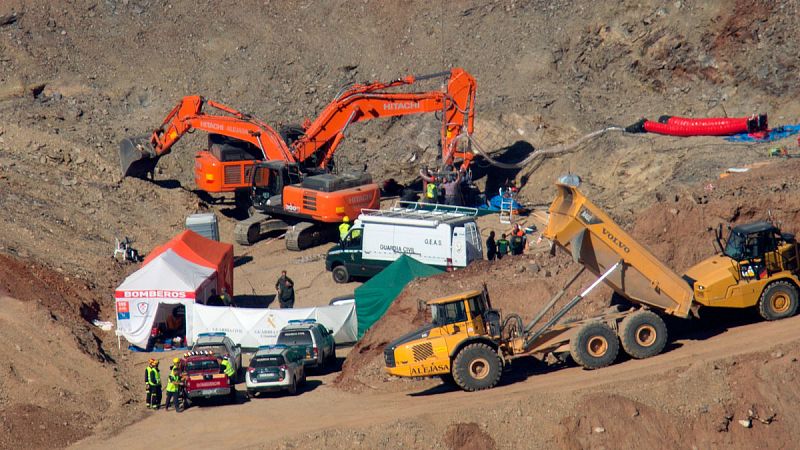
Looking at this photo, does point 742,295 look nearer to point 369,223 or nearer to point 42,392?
point 369,223

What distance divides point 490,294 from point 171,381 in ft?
25.2

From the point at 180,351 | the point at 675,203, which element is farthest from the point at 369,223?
the point at 675,203

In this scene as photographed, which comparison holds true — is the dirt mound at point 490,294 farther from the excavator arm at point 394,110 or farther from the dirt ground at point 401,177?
the excavator arm at point 394,110

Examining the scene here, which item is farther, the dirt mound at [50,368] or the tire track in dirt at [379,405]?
the dirt mound at [50,368]

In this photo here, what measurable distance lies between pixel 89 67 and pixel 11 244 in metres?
18.6

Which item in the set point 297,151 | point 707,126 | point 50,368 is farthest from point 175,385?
point 707,126

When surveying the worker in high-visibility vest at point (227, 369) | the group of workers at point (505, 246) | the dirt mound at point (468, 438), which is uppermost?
the group of workers at point (505, 246)

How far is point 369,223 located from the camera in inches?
1305

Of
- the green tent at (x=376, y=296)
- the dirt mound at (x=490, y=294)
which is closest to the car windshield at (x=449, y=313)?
the dirt mound at (x=490, y=294)

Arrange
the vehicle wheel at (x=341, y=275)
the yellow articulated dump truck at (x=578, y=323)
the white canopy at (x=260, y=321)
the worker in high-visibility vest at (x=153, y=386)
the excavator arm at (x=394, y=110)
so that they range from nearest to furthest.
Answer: the yellow articulated dump truck at (x=578, y=323), the worker in high-visibility vest at (x=153, y=386), the white canopy at (x=260, y=321), the vehicle wheel at (x=341, y=275), the excavator arm at (x=394, y=110)

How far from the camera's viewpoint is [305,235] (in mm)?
37312

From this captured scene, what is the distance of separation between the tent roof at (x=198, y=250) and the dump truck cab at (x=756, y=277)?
13588mm

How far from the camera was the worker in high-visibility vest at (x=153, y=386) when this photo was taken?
24875 mm

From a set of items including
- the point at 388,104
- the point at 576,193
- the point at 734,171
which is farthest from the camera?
the point at 388,104
